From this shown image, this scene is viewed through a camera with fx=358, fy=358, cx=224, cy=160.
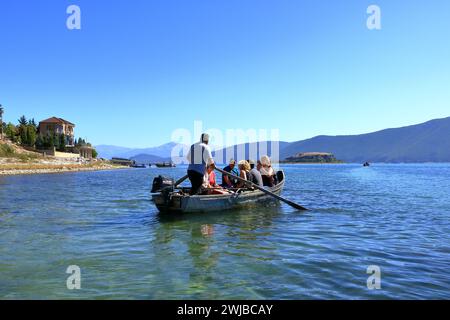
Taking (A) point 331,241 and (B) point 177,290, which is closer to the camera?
(B) point 177,290

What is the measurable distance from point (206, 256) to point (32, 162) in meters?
87.4

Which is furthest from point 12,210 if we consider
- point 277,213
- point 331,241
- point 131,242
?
point 331,241

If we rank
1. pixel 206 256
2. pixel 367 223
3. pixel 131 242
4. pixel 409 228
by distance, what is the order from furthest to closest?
pixel 367 223 → pixel 409 228 → pixel 131 242 → pixel 206 256

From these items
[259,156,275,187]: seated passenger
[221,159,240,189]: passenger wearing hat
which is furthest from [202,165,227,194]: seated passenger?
[259,156,275,187]: seated passenger

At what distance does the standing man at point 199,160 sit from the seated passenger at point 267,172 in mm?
7060

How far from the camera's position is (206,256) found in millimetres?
9539

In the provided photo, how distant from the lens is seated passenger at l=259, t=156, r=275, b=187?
22328 millimetres

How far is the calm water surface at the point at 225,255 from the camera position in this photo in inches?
275

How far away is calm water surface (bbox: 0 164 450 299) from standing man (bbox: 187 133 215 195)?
1686mm

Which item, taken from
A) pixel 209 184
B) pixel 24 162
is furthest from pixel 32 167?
pixel 209 184

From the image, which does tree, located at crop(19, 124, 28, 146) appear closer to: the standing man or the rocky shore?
the rocky shore

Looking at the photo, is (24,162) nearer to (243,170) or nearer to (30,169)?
(30,169)

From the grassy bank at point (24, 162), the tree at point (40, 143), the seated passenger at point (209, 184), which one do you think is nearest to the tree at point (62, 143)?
the tree at point (40, 143)
